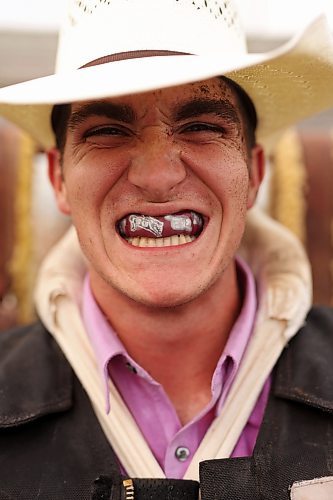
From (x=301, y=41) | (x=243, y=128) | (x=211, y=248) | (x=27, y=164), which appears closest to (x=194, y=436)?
(x=211, y=248)

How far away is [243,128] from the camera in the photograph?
1169 millimetres

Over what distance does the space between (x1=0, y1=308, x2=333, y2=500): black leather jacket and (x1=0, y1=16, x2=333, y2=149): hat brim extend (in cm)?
42

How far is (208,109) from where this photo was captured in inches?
42.6

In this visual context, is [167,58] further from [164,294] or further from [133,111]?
[164,294]

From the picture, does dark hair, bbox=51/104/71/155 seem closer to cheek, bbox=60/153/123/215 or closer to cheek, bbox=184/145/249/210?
cheek, bbox=60/153/123/215

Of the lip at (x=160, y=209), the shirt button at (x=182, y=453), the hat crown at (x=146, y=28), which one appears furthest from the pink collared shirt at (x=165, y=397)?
the hat crown at (x=146, y=28)

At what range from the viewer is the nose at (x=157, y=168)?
3.35 ft

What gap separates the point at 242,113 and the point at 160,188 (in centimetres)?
24

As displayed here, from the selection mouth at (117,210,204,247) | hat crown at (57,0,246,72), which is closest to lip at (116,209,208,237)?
mouth at (117,210,204,247)

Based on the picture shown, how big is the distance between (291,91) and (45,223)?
0.75m

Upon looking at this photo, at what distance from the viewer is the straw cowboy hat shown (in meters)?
0.87

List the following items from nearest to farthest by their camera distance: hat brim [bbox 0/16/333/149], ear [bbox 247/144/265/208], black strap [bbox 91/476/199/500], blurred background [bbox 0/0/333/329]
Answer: hat brim [bbox 0/16/333/149]
black strap [bbox 91/476/199/500]
ear [bbox 247/144/265/208]
blurred background [bbox 0/0/333/329]

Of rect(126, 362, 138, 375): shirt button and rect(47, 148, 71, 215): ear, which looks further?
rect(47, 148, 71, 215): ear

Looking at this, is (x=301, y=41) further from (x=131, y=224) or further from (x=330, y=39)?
(x=131, y=224)
